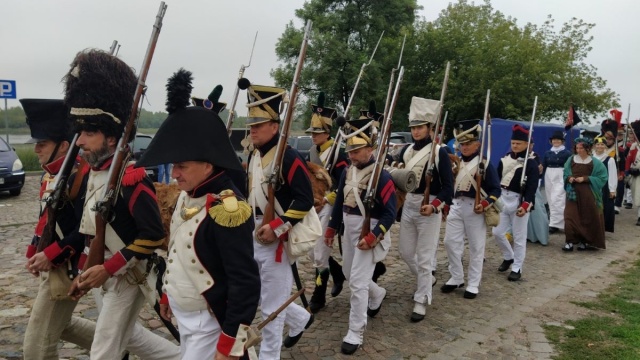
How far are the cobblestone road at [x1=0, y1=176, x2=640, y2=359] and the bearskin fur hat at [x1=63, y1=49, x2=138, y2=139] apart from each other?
7.79 ft

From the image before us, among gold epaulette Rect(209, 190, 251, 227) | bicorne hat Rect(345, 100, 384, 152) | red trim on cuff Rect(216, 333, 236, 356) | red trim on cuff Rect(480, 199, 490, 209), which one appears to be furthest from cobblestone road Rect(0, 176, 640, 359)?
gold epaulette Rect(209, 190, 251, 227)

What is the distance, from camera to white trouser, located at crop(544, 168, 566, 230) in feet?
36.2

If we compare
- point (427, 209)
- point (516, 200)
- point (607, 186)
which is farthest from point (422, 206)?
point (607, 186)

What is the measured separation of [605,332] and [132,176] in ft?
16.7

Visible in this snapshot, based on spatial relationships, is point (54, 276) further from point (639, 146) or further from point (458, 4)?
point (458, 4)

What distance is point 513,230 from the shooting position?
7.78 metres

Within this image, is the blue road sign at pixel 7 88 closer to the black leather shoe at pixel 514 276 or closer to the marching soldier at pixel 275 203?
the marching soldier at pixel 275 203

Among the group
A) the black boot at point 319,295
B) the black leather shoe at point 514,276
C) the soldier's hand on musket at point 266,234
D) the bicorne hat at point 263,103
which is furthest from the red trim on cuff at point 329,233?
the black leather shoe at point 514,276

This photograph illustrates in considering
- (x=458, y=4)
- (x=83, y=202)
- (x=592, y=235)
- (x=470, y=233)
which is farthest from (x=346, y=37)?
(x=83, y=202)

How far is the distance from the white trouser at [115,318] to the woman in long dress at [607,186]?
10.7 meters

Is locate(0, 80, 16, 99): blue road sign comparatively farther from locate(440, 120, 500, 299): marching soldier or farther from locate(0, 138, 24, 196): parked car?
locate(440, 120, 500, 299): marching soldier

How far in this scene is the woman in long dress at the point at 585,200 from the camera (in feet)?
31.2

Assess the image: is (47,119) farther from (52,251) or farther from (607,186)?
(607,186)

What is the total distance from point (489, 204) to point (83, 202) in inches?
194
